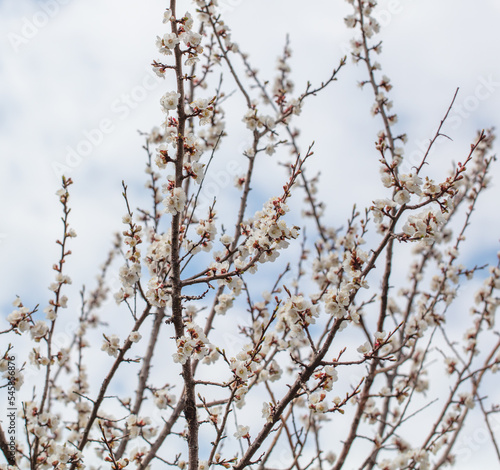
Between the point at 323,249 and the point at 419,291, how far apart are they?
131 cm

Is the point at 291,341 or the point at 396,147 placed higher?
the point at 396,147

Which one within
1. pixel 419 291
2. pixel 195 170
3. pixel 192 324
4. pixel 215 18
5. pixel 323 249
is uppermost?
pixel 215 18

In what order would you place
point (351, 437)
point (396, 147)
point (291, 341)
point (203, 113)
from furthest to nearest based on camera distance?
1. point (396, 147)
2. point (291, 341)
3. point (351, 437)
4. point (203, 113)

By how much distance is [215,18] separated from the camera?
480 cm

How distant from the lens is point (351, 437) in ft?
12.2

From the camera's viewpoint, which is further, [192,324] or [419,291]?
[419,291]

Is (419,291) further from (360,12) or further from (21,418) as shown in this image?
(21,418)

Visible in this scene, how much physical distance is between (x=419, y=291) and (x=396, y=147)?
6.18ft

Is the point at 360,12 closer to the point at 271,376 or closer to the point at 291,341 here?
the point at 291,341

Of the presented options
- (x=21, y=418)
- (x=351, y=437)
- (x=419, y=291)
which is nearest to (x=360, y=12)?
(x=419, y=291)

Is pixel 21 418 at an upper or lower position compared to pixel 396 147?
lower

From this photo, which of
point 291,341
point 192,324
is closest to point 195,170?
point 192,324

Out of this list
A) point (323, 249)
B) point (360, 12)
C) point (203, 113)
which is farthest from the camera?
point (323, 249)

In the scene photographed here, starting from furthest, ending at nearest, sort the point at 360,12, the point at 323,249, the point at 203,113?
1. the point at 323,249
2. the point at 360,12
3. the point at 203,113
